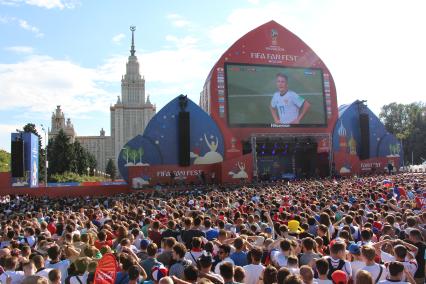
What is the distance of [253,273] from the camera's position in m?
5.79

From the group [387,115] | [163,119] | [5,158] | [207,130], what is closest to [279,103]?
[207,130]

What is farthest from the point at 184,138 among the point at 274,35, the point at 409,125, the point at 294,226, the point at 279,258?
the point at 409,125

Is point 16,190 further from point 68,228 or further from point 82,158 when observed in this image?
point 82,158

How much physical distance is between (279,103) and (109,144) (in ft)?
397

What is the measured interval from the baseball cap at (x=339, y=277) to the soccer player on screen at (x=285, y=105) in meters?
37.7

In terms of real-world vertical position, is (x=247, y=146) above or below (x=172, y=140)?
below

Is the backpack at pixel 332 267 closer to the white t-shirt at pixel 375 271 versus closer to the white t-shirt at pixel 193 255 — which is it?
the white t-shirt at pixel 375 271

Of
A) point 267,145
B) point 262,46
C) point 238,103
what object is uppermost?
point 262,46

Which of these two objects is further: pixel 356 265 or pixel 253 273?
pixel 356 265

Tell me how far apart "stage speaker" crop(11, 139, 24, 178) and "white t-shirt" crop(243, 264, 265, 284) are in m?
28.0

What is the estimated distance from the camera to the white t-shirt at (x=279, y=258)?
6.33m

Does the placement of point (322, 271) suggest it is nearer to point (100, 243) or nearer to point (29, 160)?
point (100, 243)

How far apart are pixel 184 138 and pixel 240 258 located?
32441mm

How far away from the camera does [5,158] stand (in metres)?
93.1
